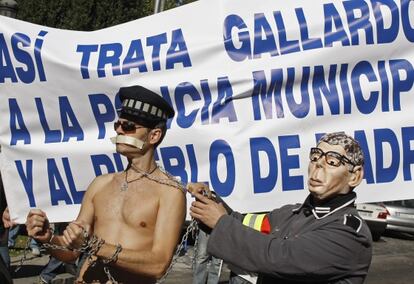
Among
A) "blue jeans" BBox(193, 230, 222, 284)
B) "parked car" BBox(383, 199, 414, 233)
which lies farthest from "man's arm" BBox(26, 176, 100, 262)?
"parked car" BBox(383, 199, 414, 233)

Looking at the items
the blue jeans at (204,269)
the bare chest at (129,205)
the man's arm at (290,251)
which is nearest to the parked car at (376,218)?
the blue jeans at (204,269)

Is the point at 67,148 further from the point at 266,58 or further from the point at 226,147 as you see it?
the point at 266,58

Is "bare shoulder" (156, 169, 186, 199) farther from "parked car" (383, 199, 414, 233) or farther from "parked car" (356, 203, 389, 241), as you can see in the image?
"parked car" (383, 199, 414, 233)

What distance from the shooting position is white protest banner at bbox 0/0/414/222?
4.08 m

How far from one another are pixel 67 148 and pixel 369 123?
1.76 m

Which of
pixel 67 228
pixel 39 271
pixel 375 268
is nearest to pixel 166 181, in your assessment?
pixel 67 228

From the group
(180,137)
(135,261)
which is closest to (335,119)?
(180,137)

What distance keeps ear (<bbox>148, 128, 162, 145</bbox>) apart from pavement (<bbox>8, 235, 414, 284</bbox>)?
18.6ft

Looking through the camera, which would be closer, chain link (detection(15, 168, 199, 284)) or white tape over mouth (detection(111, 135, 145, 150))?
chain link (detection(15, 168, 199, 284))

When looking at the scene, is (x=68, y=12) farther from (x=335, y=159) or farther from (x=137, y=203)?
(x=335, y=159)

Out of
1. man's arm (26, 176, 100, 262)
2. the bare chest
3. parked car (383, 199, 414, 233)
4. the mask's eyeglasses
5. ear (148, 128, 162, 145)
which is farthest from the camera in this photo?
parked car (383, 199, 414, 233)

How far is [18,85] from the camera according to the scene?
4238 millimetres

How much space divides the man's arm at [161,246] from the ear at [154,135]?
0.24 metres

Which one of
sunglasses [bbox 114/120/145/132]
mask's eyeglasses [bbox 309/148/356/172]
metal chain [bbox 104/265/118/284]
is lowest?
metal chain [bbox 104/265/118/284]
